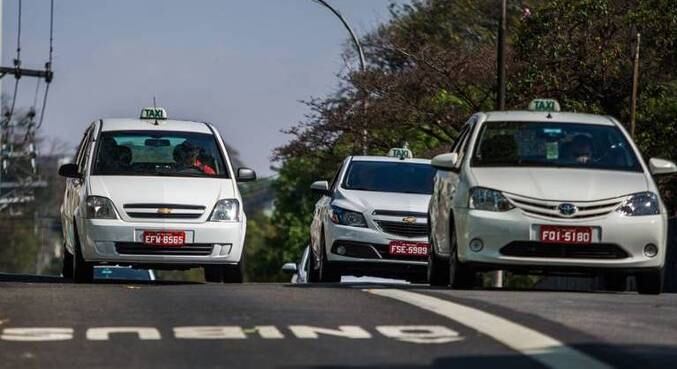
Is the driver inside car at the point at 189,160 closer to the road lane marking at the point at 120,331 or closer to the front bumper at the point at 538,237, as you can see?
the front bumper at the point at 538,237

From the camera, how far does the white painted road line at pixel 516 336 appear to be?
37.2ft

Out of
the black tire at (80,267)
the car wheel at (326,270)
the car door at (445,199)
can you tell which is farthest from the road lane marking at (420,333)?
the car wheel at (326,270)

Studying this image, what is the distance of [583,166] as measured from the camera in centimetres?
1992

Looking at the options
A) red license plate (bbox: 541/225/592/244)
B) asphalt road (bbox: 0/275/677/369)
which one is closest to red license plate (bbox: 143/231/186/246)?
red license plate (bbox: 541/225/592/244)

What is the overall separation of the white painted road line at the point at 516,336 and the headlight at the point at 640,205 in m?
3.84

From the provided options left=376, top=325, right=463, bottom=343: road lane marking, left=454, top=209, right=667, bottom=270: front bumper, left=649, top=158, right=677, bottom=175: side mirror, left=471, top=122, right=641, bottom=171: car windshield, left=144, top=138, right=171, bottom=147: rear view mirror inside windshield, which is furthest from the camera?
left=144, top=138, right=171, bottom=147: rear view mirror inside windshield

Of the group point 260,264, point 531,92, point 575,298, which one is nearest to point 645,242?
point 575,298

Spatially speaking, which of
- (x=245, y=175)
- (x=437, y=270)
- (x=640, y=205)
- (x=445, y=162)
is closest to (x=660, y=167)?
(x=640, y=205)

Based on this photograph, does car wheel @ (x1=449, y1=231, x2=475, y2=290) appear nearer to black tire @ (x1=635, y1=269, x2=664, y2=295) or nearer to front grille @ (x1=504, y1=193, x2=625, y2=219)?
front grille @ (x1=504, y1=193, x2=625, y2=219)

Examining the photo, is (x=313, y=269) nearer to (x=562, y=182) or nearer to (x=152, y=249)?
(x=152, y=249)

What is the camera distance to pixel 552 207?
62.8ft

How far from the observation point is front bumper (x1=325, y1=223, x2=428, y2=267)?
25.3 metres

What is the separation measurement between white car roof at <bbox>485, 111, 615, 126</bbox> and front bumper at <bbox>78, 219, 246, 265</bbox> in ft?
12.6

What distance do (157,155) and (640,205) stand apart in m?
6.58
